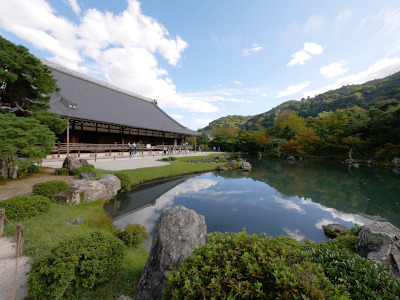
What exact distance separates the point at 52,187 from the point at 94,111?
14946 millimetres

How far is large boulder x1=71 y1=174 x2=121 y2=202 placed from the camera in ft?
23.9

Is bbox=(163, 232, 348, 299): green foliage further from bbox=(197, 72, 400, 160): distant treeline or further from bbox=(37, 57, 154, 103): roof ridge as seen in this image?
bbox=(197, 72, 400, 160): distant treeline

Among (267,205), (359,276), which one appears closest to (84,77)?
(267,205)

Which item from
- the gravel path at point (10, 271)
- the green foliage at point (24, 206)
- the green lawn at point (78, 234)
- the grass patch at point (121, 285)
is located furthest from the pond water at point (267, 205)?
the gravel path at point (10, 271)

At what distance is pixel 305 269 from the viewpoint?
1.82 m

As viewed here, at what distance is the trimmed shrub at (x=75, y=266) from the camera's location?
8.45 ft

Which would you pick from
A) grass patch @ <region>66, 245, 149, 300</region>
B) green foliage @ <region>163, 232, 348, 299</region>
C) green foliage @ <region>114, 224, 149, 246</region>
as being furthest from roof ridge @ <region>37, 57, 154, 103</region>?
green foliage @ <region>163, 232, 348, 299</region>

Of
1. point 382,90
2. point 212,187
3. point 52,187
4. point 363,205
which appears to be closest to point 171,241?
point 52,187

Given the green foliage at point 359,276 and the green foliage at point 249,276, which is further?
the green foliage at point 359,276

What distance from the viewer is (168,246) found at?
2.77m

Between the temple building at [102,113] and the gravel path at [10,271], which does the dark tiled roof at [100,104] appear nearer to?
the temple building at [102,113]

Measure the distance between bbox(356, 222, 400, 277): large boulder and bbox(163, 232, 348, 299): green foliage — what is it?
9.31ft

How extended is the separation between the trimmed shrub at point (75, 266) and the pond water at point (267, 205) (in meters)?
3.24

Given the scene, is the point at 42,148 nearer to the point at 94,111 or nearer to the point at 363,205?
the point at 94,111
